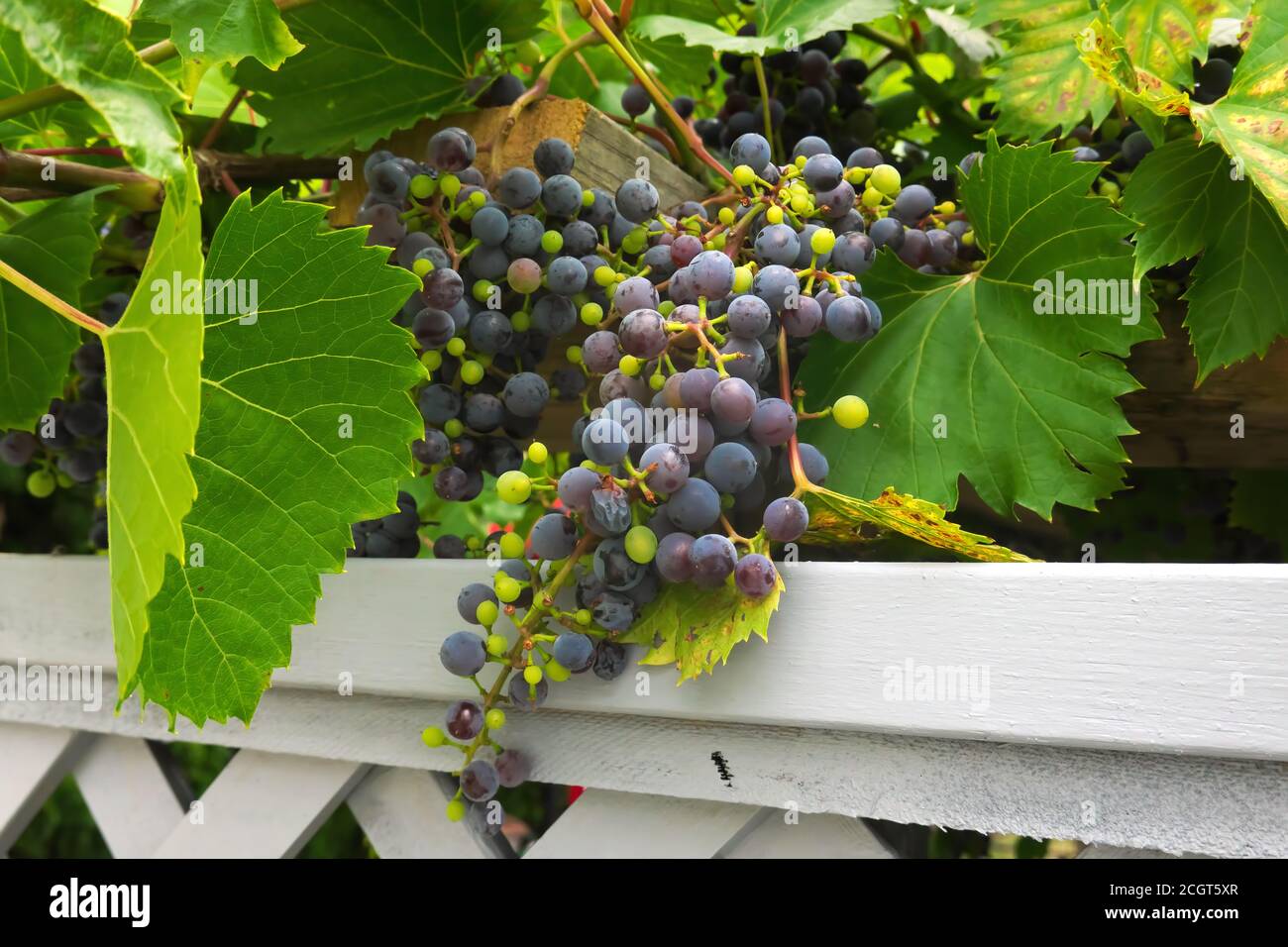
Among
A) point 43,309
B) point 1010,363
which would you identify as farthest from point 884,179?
point 43,309

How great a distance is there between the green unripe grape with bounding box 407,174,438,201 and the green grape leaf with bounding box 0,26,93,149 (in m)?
0.20

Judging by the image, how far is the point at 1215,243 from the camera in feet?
1.74

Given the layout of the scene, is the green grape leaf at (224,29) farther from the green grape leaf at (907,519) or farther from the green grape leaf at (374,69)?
the green grape leaf at (907,519)

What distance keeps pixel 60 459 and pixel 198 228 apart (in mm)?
484

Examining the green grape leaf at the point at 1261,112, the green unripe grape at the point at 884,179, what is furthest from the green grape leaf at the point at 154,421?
the green grape leaf at the point at 1261,112

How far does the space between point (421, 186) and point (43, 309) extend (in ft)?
0.84

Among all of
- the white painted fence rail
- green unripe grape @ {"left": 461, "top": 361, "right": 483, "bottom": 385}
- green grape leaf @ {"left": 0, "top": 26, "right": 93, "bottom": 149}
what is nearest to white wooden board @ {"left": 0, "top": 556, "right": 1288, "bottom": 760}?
the white painted fence rail

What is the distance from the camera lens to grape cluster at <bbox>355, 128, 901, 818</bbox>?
46cm

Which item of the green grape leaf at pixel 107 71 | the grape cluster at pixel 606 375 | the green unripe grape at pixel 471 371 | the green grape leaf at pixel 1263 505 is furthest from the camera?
the green grape leaf at pixel 1263 505

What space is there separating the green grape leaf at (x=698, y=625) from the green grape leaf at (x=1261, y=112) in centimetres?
28

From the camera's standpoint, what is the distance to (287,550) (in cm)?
51

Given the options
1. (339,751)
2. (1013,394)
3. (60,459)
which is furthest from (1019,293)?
(60,459)

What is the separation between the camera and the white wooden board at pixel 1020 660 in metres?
0.37

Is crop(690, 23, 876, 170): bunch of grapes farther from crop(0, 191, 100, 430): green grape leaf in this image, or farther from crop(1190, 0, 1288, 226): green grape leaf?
crop(0, 191, 100, 430): green grape leaf
